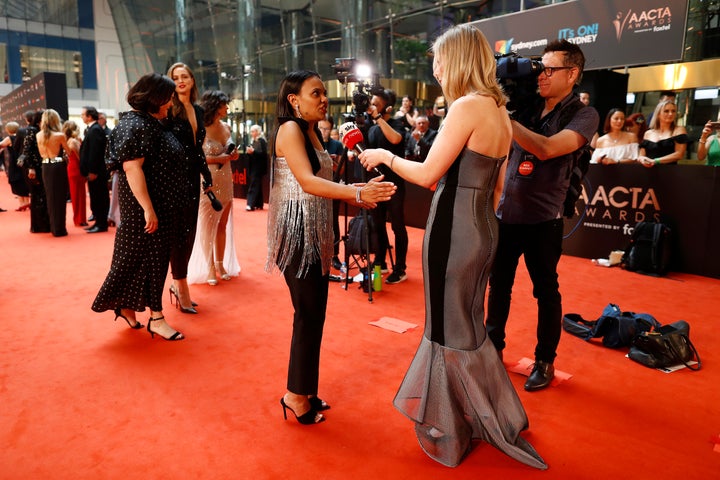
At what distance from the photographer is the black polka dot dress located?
3.08 m

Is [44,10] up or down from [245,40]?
up

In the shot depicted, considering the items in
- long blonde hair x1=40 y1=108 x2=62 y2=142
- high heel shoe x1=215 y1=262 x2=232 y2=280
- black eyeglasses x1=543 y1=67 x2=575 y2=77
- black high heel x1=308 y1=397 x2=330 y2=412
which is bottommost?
black high heel x1=308 y1=397 x2=330 y2=412

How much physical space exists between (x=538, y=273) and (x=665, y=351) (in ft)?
3.53

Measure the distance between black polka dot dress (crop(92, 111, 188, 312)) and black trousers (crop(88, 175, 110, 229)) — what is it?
4693 mm

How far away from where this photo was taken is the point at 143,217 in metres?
3.24

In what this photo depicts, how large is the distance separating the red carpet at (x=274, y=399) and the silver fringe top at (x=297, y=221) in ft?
2.59

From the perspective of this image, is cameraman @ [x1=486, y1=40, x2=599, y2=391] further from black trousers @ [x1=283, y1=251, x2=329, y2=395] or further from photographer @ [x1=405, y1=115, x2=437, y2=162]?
photographer @ [x1=405, y1=115, x2=437, y2=162]

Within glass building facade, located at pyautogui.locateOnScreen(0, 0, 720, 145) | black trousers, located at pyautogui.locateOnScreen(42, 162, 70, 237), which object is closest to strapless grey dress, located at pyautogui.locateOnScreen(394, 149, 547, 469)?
glass building facade, located at pyautogui.locateOnScreen(0, 0, 720, 145)

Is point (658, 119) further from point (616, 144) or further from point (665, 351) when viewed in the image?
point (665, 351)

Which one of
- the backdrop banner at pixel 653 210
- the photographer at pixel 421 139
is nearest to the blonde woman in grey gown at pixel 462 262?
the photographer at pixel 421 139

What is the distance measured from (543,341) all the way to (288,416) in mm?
1402

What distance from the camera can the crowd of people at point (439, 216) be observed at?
1955 mm

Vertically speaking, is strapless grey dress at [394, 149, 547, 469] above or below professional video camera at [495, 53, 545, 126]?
below

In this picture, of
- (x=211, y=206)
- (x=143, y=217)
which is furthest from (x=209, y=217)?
(x=143, y=217)
